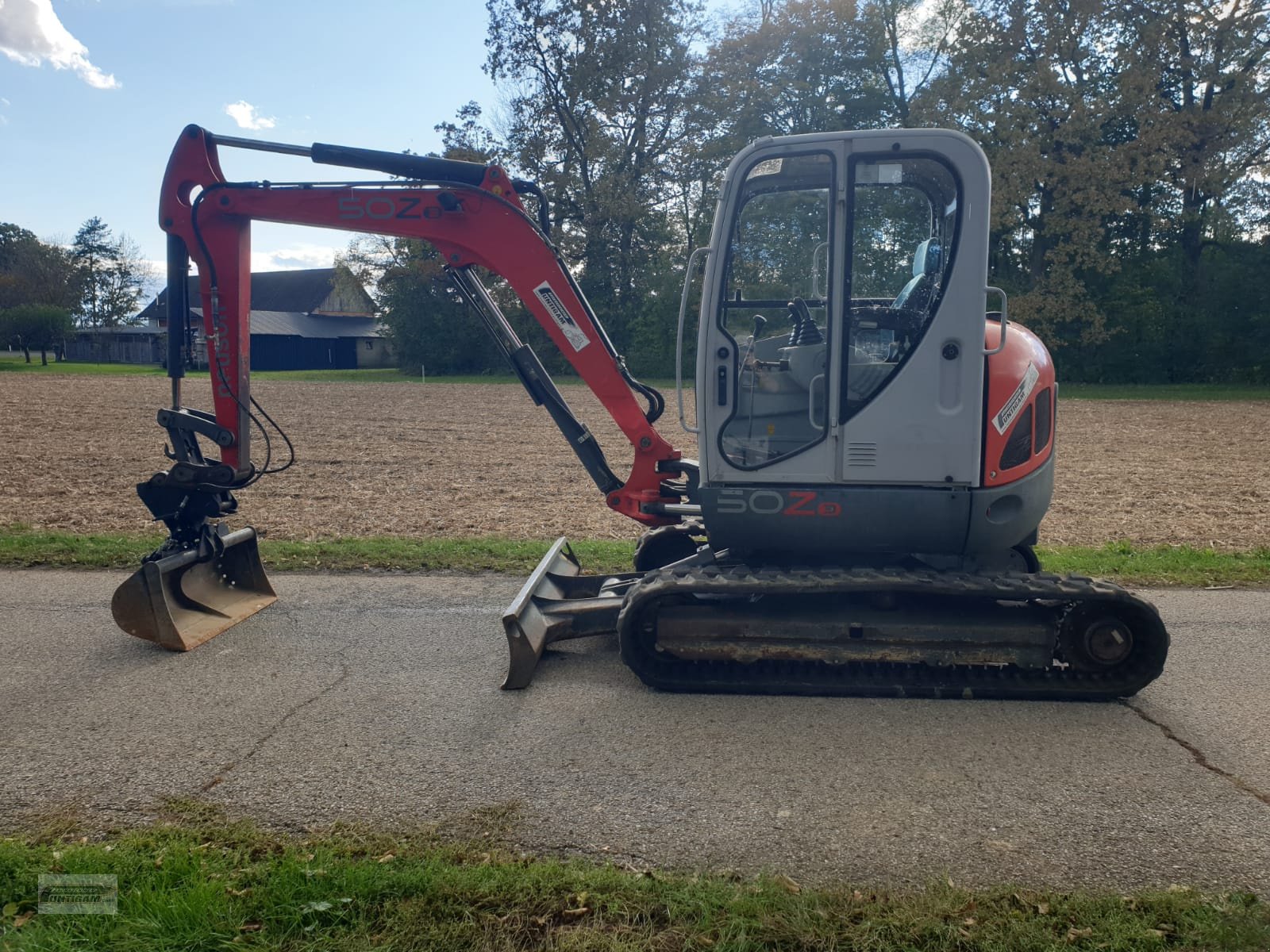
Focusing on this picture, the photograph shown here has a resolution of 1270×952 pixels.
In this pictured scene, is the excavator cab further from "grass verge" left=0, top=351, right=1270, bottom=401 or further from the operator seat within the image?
"grass verge" left=0, top=351, right=1270, bottom=401

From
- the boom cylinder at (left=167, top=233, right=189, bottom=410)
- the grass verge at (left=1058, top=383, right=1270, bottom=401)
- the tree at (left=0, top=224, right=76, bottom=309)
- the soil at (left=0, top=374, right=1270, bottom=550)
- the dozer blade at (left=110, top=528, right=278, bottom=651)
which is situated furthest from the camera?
the tree at (left=0, top=224, right=76, bottom=309)

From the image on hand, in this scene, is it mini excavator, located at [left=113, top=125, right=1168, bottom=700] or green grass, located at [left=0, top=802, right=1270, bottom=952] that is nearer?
green grass, located at [left=0, top=802, right=1270, bottom=952]

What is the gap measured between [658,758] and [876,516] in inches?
73.2

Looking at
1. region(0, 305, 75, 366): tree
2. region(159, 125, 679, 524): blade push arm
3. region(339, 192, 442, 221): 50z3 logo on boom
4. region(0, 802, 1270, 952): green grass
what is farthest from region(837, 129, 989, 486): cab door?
region(0, 305, 75, 366): tree

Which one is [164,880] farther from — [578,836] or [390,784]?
[578,836]

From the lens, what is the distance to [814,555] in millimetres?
5500

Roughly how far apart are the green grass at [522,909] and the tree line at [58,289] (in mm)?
59087

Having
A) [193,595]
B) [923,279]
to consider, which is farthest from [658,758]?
A: [193,595]

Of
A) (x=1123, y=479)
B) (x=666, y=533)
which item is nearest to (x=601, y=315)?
(x=1123, y=479)

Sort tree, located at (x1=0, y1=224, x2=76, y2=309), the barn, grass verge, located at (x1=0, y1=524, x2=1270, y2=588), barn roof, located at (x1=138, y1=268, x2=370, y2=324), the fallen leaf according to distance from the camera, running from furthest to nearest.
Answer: barn roof, located at (x1=138, y1=268, x2=370, y2=324), tree, located at (x1=0, y1=224, x2=76, y2=309), the barn, grass verge, located at (x1=0, y1=524, x2=1270, y2=588), the fallen leaf

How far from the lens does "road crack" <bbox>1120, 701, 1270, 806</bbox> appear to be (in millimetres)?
3977

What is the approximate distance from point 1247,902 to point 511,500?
355 inches

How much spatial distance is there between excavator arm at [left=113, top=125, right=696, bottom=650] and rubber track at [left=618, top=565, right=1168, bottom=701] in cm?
124

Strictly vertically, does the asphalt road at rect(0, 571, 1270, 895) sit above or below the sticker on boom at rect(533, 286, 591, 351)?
below
